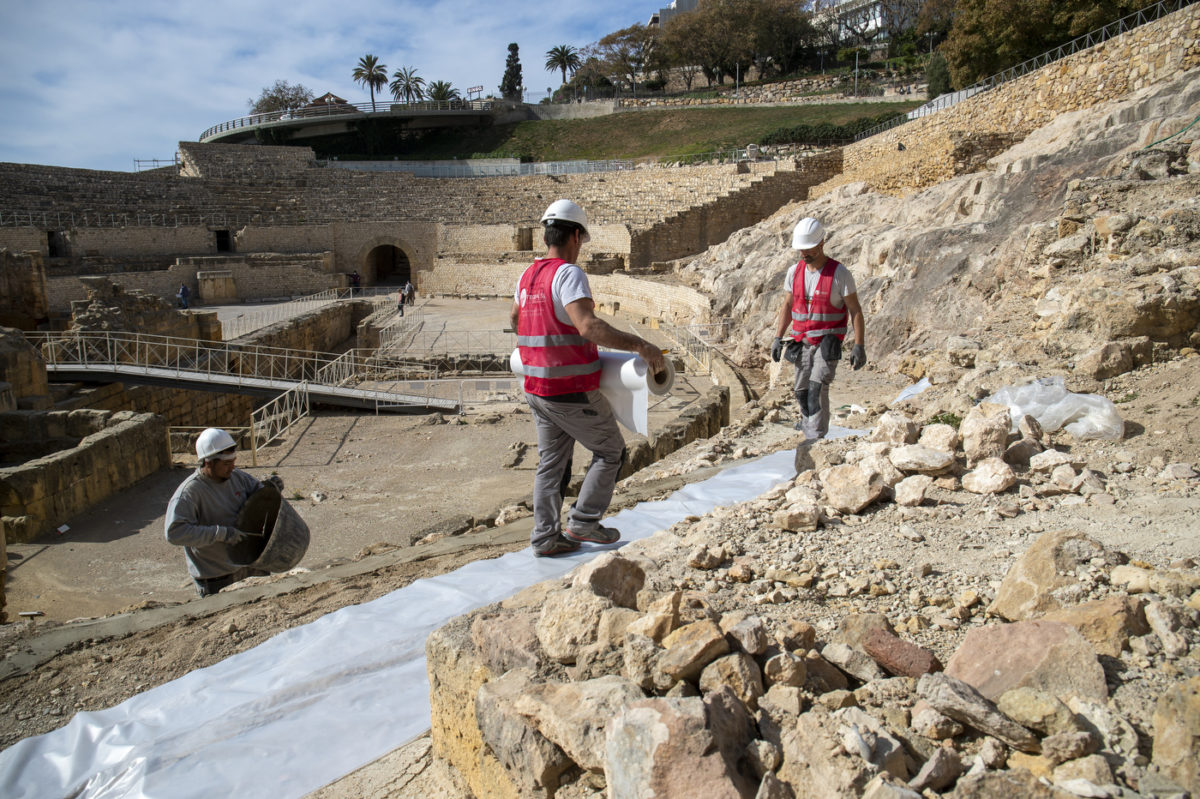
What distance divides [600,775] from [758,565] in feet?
3.94

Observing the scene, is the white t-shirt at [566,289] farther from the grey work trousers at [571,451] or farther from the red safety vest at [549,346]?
the grey work trousers at [571,451]

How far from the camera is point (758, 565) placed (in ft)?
9.38

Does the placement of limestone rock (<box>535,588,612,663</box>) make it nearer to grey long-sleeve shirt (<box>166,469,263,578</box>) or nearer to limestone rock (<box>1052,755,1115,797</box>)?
limestone rock (<box>1052,755,1115,797</box>)

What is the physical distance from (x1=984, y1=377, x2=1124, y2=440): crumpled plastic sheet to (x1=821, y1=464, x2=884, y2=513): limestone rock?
1007mm

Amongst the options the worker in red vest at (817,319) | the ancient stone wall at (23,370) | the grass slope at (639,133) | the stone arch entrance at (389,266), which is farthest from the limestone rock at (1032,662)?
the grass slope at (639,133)

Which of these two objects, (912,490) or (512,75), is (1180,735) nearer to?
(912,490)

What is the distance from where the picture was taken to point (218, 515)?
4113mm

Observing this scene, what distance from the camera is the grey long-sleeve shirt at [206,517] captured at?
3.91 metres

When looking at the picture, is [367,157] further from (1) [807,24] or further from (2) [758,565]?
(2) [758,565]

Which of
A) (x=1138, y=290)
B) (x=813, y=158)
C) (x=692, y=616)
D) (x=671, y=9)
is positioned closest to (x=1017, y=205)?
(x=1138, y=290)

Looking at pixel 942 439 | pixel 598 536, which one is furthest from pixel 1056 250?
pixel 598 536

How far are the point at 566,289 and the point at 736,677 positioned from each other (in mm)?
1725

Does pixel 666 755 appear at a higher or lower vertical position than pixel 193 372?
higher

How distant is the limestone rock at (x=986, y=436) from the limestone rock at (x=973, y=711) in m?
2.11
